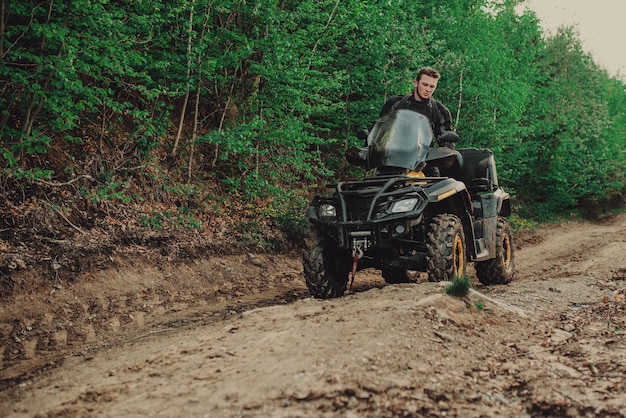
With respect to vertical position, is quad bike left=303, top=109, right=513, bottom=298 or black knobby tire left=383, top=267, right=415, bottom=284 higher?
quad bike left=303, top=109, right=513, bottom=298

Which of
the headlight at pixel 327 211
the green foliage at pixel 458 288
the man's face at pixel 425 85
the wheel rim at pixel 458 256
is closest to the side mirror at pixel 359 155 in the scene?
the headlight at pixel 327 211

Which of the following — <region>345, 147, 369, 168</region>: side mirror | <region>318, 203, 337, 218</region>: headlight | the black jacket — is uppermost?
the black jacket

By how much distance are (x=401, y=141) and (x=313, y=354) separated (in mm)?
3707

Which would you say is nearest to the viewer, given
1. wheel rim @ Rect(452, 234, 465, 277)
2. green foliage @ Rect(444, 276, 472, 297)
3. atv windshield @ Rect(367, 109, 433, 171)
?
green foliage @ Rect(444, 276, 472, 297)

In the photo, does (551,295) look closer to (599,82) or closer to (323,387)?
(323,387)

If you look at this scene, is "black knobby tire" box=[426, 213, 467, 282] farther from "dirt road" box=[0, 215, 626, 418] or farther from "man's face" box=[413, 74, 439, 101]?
"man's face" box=[413, 74, 439, 101]

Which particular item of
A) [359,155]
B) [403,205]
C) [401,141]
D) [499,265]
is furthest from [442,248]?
[499,265]

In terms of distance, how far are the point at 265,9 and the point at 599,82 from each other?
3021 cm

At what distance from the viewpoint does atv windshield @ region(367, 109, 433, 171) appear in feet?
22.1

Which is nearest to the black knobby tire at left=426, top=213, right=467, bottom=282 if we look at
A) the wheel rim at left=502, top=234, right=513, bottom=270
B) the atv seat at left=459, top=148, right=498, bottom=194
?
the atv seat at left=459, top=148, right=498, bottom=194

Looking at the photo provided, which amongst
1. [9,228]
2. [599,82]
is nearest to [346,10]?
[9,228]

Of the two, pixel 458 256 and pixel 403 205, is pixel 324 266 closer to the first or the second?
pixel 403 205

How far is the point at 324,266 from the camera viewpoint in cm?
638

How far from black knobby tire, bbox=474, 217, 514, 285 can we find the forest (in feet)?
12.3
